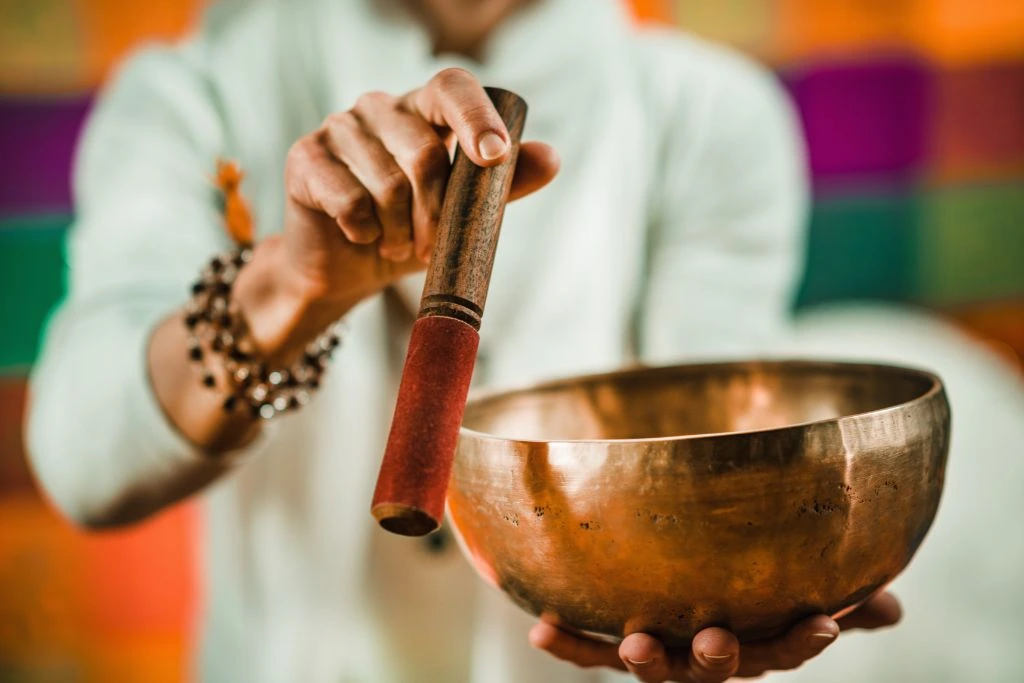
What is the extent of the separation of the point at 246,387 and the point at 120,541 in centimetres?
103

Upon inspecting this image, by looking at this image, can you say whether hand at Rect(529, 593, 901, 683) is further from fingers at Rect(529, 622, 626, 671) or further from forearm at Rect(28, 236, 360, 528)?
forearm at Rect(28, 236, 360, 528)

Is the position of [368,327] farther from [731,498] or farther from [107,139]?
[731,498]

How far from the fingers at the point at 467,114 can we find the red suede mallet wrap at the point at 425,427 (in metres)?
0.07

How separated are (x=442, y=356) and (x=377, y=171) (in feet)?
0.38

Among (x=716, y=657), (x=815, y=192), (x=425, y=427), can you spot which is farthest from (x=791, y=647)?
(x=815, y=192)

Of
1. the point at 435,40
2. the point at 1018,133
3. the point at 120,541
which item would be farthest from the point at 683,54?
the point at 120,541

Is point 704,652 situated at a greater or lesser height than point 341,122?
lesser

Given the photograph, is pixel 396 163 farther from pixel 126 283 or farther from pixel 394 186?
pixel 126 283

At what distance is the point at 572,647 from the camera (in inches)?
17.6

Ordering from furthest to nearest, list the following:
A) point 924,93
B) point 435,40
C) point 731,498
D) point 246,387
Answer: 1. point 924,93
2. point 435,40
3. point 246,387
4. point 731,498

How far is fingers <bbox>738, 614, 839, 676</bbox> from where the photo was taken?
1.29 feet

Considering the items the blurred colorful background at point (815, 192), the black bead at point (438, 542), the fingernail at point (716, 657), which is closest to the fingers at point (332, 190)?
the fingernail at point (716, 657)

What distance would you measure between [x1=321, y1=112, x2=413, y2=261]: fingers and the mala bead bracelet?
130 millimetres

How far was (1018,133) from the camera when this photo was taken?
1.56m
